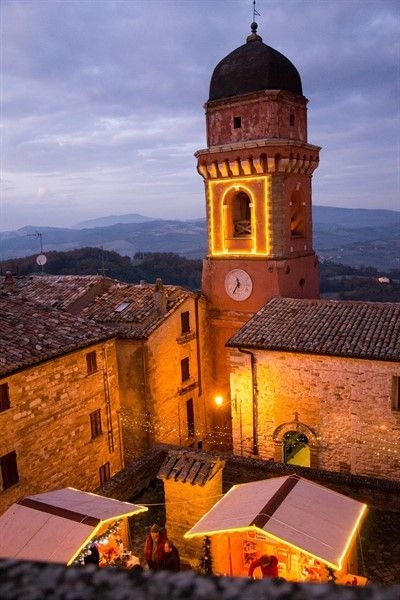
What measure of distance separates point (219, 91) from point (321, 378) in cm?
1429

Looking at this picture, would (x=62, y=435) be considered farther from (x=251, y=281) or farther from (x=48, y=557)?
(x=251, y=281)

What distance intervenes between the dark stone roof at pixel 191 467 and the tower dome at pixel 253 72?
1721cm

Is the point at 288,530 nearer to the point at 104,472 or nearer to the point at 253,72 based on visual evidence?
the point at 104,472

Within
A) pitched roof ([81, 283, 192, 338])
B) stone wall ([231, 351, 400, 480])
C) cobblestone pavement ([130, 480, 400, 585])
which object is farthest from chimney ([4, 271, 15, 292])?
cobblestone pavement ([130, 480, 400, 585])

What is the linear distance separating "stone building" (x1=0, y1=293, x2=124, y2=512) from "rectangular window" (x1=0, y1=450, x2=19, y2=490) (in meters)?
0.03

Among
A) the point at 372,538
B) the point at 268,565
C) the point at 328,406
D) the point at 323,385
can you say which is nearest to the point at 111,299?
the point at 323,385

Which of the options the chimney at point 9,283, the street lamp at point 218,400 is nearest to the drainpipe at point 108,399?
the street lamp at point 218,400

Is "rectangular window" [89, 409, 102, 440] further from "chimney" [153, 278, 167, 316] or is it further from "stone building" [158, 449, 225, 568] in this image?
"stone building" [158, 449, 225, 568]

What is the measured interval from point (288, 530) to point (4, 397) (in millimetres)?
9719

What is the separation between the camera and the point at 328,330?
17.3m

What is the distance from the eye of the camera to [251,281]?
2305 centimetres

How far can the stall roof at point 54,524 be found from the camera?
8.62m

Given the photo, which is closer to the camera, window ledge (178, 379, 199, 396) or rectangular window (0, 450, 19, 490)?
rectangular window (0, 450, 19, 490)

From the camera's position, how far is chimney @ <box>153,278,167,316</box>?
2264 cm
